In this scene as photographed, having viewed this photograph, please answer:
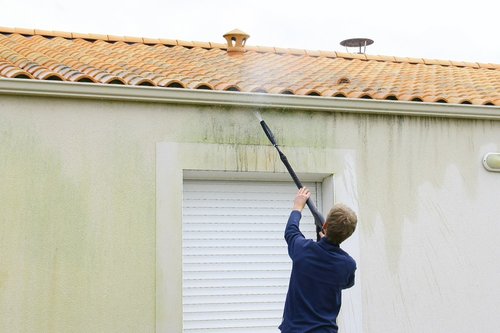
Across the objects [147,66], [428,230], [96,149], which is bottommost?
[428,230]

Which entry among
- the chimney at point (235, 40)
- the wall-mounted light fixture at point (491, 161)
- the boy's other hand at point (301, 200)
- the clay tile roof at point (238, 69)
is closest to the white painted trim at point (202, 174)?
the clay tile roof at point (238, 69)

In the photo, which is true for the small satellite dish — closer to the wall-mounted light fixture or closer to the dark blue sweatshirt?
the wall-mounted light fixture

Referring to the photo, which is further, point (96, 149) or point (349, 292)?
point (349, 292)

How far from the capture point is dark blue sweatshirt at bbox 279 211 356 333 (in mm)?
6491

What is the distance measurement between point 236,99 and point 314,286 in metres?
2.93

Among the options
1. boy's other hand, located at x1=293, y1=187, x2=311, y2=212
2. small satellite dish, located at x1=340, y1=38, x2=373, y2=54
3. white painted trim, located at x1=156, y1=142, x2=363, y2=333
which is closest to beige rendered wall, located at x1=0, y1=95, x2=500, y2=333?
white painted trim, located at x1=156, y1=142, x2=363, y2=333

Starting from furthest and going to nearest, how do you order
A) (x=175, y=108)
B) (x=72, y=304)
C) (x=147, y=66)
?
(x=147, y=66), (x=175, y=108), (x=72, y=304)

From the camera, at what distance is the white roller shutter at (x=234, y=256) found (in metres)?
8.98

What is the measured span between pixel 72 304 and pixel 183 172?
1676 millimetres

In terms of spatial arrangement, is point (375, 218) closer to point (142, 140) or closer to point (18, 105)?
point (142, 140)

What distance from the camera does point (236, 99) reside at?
8961 mm

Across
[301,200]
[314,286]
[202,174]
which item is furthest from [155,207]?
[314,286]

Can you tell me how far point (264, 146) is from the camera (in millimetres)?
9109

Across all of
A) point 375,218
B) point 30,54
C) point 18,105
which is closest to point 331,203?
point 375,218
